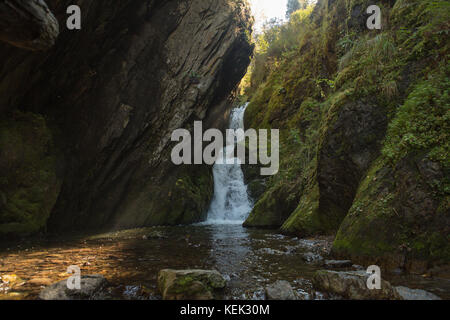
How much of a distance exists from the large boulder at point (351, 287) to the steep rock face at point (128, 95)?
692 cm

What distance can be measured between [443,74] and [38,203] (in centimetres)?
→ 934

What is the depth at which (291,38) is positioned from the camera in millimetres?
17922

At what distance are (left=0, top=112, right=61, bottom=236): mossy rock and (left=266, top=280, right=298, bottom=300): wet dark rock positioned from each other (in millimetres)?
6678

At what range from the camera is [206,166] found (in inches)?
553

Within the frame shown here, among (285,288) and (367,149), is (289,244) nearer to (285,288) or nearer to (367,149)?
(367,149)

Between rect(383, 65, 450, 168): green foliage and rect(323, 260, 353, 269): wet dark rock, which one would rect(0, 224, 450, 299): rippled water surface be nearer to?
rect(323, 260, 353, 269): wet dark rock

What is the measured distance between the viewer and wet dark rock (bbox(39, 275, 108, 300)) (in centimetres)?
281

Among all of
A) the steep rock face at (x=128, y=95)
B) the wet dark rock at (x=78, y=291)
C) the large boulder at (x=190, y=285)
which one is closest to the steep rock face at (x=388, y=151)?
the large boulder at (x=190, y=285)

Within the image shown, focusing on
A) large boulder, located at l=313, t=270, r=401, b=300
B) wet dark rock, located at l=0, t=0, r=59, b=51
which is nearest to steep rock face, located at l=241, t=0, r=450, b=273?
large boulder, located at l=313, t=270, r=401, b=300

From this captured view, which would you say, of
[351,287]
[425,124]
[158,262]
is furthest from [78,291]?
[425,124]

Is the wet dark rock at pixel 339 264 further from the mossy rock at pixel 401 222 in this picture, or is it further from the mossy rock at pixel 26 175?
the mossy rock at pixel 26 175
